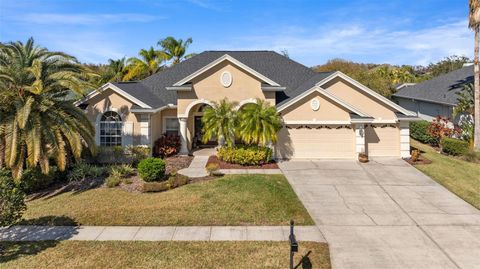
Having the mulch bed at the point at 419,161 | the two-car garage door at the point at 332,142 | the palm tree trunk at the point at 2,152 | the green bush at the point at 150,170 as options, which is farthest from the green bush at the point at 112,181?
the mulch bed at the point at 419,161

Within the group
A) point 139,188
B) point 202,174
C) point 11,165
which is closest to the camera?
point 11,165

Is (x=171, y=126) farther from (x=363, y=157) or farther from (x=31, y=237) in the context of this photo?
(x=31, y=237)

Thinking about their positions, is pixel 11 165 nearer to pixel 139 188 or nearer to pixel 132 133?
pixel 139 188

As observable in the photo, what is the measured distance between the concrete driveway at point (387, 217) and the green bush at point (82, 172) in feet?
31.9

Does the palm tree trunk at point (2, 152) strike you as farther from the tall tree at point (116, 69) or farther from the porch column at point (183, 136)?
the tall tree at point (116, 69)

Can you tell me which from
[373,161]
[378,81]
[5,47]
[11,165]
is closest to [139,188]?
[11,165]

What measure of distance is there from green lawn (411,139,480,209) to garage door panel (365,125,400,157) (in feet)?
7.39

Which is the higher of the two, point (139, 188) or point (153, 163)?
point (153, 163)

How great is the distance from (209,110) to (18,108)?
359 inches

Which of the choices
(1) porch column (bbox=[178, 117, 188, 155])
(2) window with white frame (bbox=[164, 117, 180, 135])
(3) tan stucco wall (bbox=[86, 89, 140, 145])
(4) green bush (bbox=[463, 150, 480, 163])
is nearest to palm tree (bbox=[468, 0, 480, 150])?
(4) green bush (bbox=[463, 150, 480, 163])

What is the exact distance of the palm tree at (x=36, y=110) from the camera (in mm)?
13688

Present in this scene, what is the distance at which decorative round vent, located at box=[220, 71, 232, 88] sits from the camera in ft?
68.6

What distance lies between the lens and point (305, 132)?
20516mm

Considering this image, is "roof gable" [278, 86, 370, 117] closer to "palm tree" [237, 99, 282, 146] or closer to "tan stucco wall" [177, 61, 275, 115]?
"tan stucco wall" [177, 61, 275, 115]
